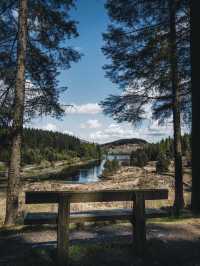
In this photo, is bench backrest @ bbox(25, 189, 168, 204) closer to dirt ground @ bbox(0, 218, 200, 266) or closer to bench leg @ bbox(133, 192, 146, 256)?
bench leg @ bbox(133, 192, 146, 256)

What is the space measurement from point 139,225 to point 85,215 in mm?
787

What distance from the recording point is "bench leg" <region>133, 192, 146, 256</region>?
4020 mm

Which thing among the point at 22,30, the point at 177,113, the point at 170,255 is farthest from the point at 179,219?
the point at 22,30

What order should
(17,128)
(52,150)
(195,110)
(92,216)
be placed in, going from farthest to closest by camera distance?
(52,150)
(17,128)
(195,110)
(92,216)

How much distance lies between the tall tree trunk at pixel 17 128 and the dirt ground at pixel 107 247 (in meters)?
1.52

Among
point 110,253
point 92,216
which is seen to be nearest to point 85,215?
point 92,216

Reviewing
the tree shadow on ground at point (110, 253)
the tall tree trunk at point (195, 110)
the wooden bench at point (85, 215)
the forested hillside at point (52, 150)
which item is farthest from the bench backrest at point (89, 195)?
the forested hillside at point (52, 150)

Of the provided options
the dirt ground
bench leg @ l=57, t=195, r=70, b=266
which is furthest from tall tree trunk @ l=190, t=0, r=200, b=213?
bench leg @ l=57, t=195, r=70, b=266

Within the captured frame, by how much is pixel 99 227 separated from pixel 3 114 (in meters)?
4.30

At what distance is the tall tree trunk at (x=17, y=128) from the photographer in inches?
291

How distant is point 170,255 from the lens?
4.04 meters

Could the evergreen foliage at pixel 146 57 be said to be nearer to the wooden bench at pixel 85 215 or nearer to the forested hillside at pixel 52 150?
the wooden bench at pixel 85 215

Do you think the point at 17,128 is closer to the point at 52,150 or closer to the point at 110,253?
the point at 110,253

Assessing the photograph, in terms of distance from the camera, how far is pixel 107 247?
13.9ft
